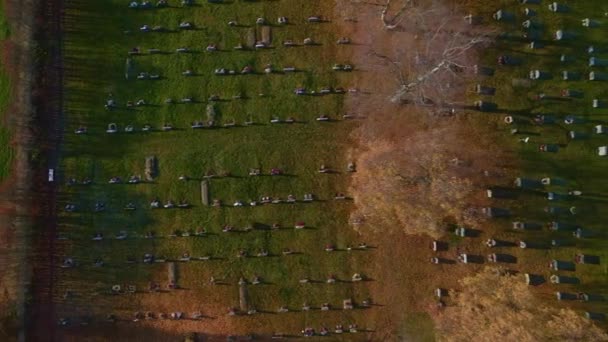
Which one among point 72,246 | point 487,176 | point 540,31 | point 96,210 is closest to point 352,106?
point 487,176

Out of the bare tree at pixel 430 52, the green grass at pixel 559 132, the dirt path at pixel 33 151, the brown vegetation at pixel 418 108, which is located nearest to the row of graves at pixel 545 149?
A: the green grass at pixel 559 132

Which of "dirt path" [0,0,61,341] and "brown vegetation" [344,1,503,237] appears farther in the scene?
"dirt path" [0,0,61,341]

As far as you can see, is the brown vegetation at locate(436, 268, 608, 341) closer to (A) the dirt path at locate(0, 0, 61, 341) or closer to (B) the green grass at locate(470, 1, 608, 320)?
(B) the green grass at locate(470, 1, 608, 320)

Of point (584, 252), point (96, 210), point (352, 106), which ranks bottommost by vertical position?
point (584, 252)

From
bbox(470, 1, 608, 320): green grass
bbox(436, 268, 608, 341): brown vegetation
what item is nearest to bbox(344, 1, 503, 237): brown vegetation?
bbox(470, 1, 608, 320): green grass

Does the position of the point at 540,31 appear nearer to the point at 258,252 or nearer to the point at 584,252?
the point at 584,252

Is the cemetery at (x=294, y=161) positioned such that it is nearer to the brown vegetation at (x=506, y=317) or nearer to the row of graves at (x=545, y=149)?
the row of graves at (x=545, y=149)
